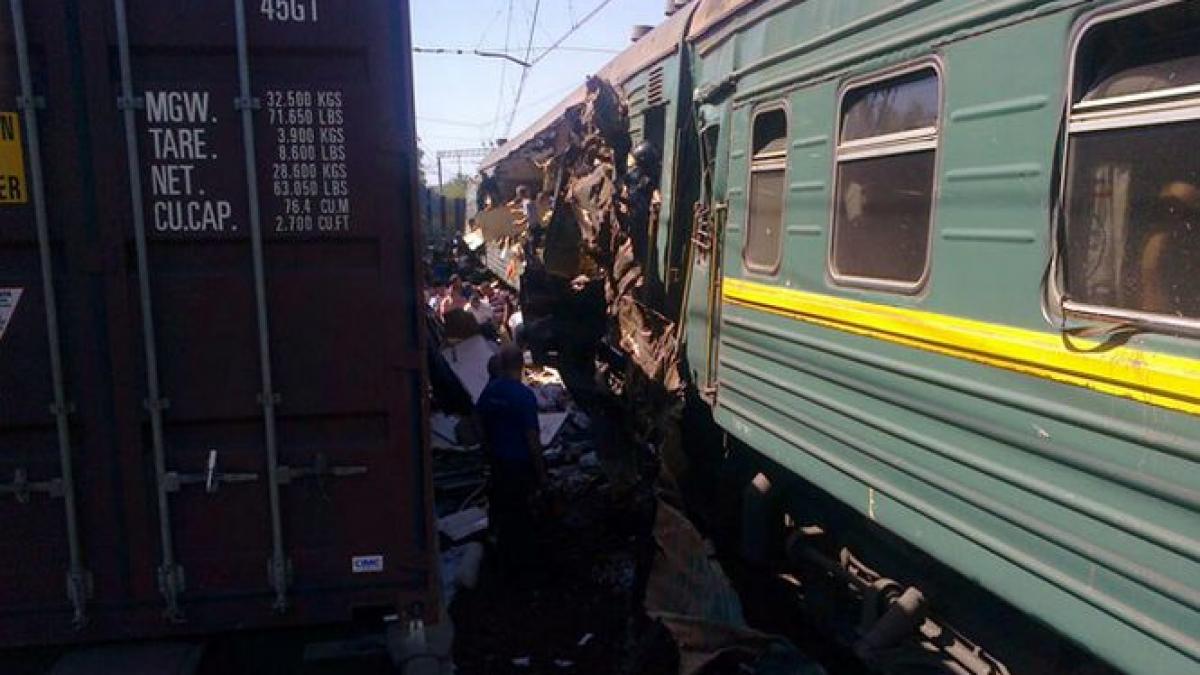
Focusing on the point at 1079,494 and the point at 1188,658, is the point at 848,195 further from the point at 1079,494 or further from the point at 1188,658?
the point at 1188,658

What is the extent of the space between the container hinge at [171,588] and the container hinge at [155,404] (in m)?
0.50

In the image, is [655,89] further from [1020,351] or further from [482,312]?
[482,312]

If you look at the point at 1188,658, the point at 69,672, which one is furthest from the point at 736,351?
the point at 69,672

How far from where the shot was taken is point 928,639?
12.4ft

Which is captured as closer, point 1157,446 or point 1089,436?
point 1157,446

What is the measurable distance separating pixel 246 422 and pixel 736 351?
2.89m

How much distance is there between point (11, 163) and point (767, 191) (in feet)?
10.9

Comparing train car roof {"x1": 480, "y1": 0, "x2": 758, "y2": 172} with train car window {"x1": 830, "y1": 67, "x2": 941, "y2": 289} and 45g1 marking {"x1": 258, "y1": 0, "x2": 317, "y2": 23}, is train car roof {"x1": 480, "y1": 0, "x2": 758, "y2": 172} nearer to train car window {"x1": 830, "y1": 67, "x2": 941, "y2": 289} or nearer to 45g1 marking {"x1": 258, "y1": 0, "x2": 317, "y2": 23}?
train car window {"x1": 830, "y1": 67, "x2": 941, "y2": 289}

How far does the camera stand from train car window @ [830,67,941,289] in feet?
11.3

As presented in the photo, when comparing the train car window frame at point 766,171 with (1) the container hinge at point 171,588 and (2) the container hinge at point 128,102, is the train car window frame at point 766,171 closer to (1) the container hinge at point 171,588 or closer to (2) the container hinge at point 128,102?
(2) the container hinge at point 128,102

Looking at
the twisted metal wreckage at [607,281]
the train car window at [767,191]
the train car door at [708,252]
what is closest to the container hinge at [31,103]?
the train car window at [767,191]

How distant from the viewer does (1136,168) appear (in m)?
2.49

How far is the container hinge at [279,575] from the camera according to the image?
9.66ft

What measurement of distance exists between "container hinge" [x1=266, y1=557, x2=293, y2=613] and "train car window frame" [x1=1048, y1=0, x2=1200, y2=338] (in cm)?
243
